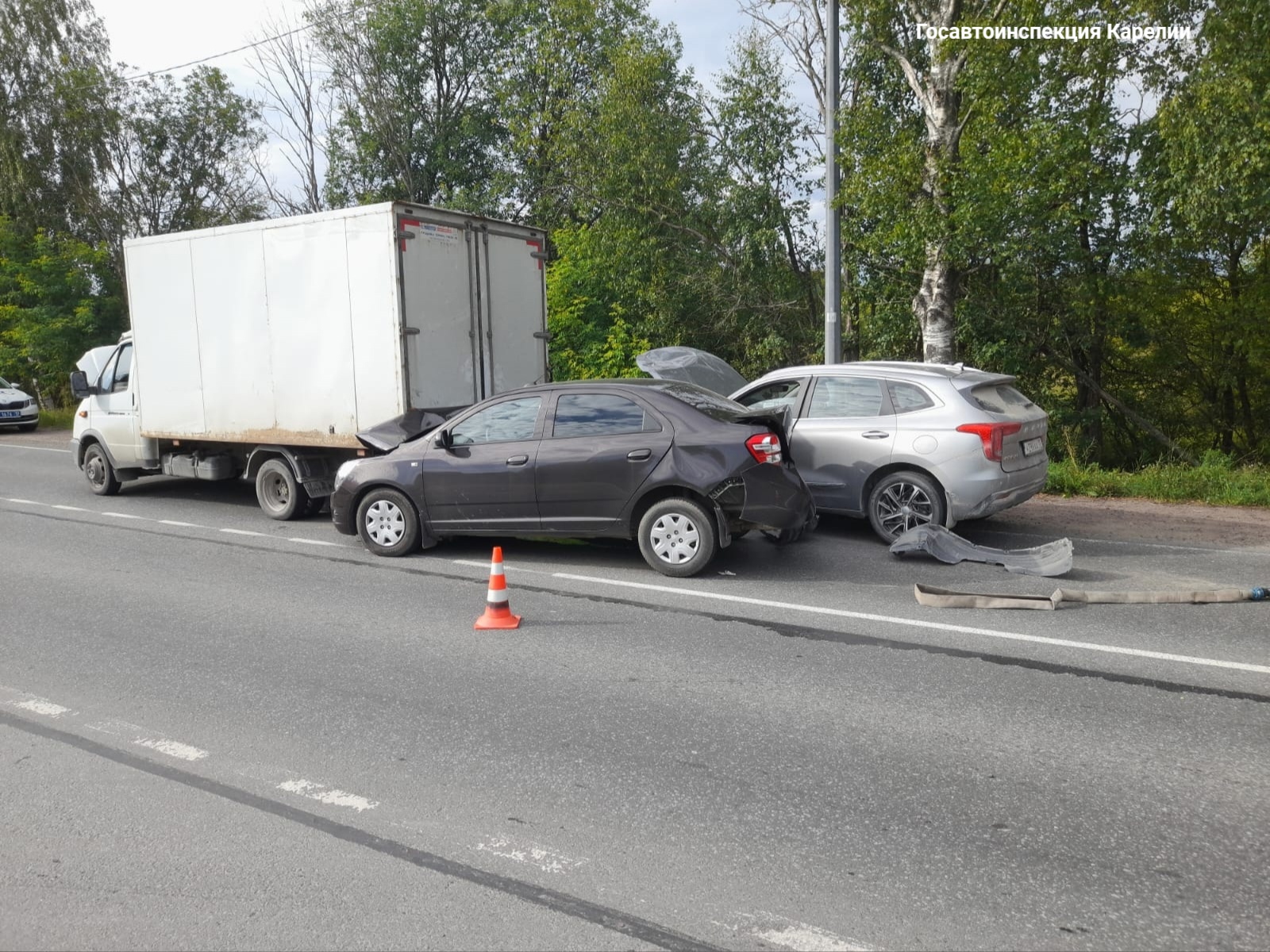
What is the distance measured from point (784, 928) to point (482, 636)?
12.3 feet

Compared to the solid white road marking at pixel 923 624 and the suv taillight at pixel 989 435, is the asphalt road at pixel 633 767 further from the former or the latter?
the suv taillight at pixel 989 435

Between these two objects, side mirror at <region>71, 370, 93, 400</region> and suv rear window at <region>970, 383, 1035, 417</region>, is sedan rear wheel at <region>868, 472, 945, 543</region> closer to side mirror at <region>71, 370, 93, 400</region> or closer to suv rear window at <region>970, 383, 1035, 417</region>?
suv rear window at <region>970, 383, 1035, 417</region>

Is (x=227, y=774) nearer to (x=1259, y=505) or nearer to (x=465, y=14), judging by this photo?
(x=1259, y=505)

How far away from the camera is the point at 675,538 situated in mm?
8305

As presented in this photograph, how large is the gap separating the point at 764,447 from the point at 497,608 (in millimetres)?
2564

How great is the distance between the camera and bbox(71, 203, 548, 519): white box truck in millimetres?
10289

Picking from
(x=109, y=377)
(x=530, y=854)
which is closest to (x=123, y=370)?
(x=109, y=377)

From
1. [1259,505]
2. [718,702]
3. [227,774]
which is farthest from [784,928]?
[1259,505]

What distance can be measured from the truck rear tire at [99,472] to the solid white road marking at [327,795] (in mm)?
10526

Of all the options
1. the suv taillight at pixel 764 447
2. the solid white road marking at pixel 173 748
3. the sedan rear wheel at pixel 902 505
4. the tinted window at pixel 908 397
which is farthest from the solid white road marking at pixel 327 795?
the tinted window at pixel 908 397

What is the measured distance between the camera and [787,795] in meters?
4.20

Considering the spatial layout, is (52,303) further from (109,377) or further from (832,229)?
(832,229)

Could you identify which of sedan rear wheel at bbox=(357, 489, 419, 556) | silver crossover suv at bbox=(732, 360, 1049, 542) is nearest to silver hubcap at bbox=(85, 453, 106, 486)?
sedan rear wheel at bbox=(357, 489, 419, 556)

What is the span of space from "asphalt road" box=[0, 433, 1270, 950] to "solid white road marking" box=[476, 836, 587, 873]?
2 centimetres
